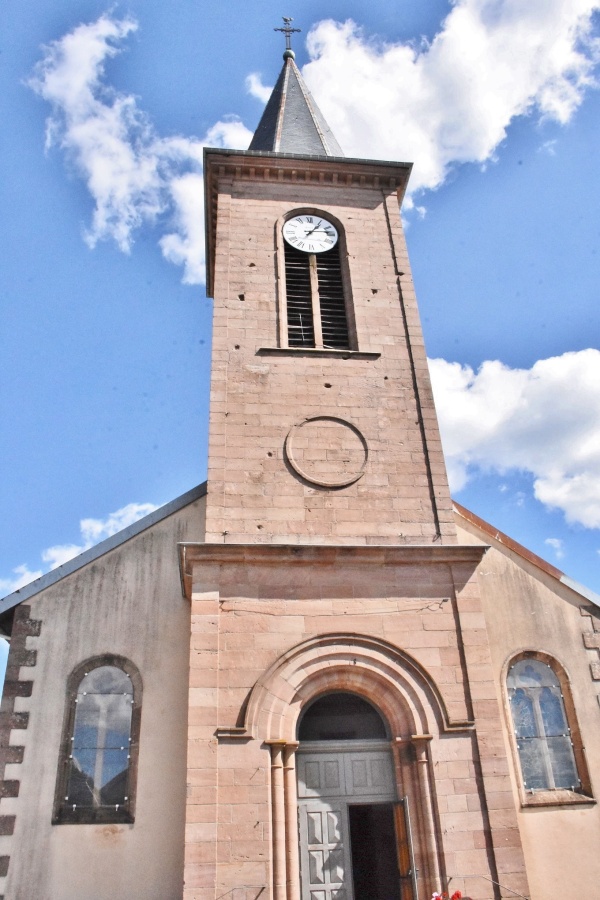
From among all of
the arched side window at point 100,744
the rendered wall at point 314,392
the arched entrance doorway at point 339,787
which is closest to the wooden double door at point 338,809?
the arched entrance doorway at point 339,787

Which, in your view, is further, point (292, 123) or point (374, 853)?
point (292, 123)

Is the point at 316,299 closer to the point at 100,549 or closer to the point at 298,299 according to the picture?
the point at 298,299

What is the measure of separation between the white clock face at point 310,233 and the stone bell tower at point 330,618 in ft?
1.51

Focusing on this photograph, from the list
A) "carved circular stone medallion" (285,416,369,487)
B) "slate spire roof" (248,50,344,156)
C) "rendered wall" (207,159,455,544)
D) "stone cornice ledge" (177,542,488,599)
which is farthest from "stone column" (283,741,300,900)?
"slate spire roof" (248,50,344,156)

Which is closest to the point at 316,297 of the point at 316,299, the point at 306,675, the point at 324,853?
the point at 316,299

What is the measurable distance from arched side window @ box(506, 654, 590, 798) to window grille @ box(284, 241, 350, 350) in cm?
Result: 602

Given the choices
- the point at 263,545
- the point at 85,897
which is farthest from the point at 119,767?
the point at 263,545

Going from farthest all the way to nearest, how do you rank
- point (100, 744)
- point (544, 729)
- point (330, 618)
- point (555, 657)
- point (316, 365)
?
1. point (316, 365)
2. point (555, 657)
3. point (544, 729)
4. point (100, 744)
5. point (330, 618)

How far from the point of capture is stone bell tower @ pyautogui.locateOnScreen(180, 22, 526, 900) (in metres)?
7.81

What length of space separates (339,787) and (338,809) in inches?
9.5

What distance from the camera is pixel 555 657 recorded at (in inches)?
412

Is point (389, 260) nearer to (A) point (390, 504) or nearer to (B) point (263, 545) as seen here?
(A) point (390, 504)

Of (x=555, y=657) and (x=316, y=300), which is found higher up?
(x=316, y=300)

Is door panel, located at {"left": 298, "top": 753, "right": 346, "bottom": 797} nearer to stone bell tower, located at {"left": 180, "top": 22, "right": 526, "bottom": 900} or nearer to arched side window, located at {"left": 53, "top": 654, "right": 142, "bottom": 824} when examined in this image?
stone bell tower, located at {"left": 180, "top": 22, "right": 526, "bottom": 900}
